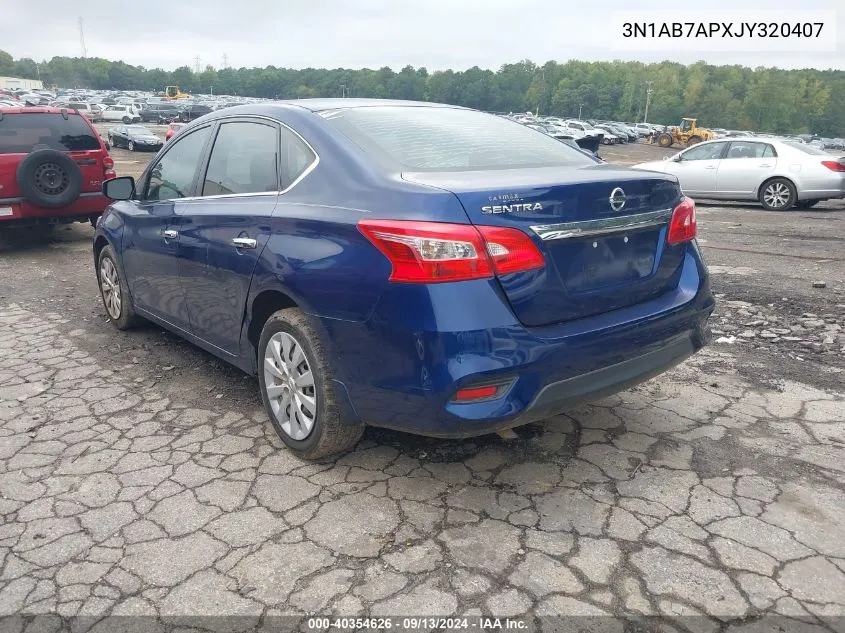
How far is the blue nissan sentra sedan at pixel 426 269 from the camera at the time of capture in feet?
8.16

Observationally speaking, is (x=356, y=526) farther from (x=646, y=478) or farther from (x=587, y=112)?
(x=587, y=112)

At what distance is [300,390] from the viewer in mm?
3123

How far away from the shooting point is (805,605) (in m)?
2.21

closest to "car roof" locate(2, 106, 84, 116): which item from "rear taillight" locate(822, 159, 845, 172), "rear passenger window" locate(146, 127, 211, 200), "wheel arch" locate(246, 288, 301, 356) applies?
"rear passenger window" locate(146, 127, 211, 200)

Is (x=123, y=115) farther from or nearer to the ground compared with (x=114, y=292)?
farther from the ground

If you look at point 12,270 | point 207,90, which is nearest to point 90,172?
point 12,270

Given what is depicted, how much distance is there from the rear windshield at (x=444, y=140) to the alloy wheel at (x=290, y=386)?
3.21 ft

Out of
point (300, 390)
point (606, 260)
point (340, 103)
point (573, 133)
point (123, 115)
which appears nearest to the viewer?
point (606, 260)

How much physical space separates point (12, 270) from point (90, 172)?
5.41 ft

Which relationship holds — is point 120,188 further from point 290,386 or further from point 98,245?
point 290,386

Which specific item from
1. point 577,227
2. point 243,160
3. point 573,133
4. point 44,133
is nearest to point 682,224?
point 577,227

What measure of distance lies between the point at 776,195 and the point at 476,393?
12.1 m

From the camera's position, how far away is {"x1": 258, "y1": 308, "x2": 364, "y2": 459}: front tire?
295cm

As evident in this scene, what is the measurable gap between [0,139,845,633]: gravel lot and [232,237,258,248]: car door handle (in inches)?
38.8
